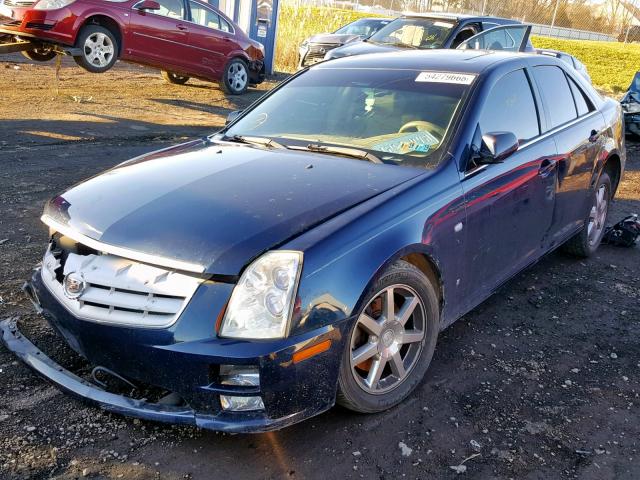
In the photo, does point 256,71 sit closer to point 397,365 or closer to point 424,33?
point 424,33

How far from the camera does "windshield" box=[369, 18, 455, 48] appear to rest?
11.6 meters

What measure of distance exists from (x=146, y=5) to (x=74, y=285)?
1021 centimetres

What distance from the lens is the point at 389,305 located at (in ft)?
10.0

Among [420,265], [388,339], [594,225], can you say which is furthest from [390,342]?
[594,225]

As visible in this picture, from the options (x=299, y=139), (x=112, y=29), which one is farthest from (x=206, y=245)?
(x=112, y=29)

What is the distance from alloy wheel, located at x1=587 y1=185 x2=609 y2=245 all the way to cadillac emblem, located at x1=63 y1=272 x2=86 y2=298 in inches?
161

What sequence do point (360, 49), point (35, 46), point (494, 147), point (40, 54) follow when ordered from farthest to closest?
point (360, 49)
point (40, 54)
point (35, 46)
point (494, 147)

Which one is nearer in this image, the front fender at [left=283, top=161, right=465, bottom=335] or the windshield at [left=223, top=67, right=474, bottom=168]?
the front fender at [left=283, top=161, right=465, bottom=335]

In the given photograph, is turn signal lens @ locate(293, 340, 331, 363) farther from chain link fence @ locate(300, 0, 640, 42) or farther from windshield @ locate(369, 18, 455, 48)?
chain link fence @ locate(300, 0, 640, 42)

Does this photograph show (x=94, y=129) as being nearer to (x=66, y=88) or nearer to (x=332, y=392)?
(x=66, y=88)

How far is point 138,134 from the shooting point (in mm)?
9320

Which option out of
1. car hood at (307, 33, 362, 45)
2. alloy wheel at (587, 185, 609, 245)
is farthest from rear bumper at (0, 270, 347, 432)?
car hood at (307, 33, 362, 45)

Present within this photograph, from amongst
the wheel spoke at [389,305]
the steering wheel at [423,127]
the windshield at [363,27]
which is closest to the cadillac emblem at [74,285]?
the wheel spoke at [389,305]

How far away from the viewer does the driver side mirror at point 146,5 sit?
1175 centimetres
